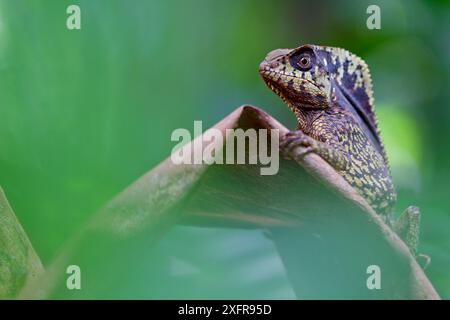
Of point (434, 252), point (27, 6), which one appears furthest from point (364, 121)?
point (27, 6)

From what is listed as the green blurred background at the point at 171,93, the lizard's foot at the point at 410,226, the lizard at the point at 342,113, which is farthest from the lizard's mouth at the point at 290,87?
the lizard's foot at the point at 410,226

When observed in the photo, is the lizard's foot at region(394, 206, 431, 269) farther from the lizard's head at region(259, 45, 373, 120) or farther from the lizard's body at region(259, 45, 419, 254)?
the lizard's head at region(259, 45, 373, 120)

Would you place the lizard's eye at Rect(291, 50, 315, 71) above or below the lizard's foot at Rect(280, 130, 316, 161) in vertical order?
above

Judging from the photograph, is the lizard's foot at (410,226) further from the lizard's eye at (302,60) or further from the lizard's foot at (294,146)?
the lizard's foot at (294,146)

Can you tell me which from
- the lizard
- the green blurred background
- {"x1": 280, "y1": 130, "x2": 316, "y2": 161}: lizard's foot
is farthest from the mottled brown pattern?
{"x1": 280, "y1": 130, "x2": 316, "y2": 161}: lizard's foot

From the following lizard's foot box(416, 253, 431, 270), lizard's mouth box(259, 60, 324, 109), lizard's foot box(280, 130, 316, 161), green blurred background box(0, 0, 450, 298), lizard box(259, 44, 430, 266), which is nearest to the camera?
green blurred background box(0, 0, 450, 298)

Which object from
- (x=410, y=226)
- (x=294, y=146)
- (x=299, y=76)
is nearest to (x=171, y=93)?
(x=294, y=146)
